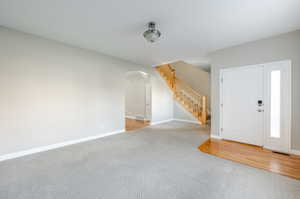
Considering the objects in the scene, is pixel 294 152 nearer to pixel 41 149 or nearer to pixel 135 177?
pixel 135 177

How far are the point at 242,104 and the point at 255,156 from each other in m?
1.35

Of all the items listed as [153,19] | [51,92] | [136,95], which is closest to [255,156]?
[153,19]

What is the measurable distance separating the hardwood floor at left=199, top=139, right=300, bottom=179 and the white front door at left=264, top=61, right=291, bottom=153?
0.30m

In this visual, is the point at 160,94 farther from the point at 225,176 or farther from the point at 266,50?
the point at 225,176

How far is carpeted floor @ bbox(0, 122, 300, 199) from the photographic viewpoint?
1.66 meters

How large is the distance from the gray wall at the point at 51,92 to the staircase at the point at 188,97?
313 centimetres

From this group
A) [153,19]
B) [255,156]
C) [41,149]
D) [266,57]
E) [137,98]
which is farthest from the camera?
[137,98]

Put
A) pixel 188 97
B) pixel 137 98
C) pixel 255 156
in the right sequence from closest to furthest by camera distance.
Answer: pixel 255 156 → pixel 188 97 → pixel 137 98

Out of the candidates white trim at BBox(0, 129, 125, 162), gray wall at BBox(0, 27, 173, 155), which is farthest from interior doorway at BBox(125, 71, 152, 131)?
white trim at BBox(0, 129, 125, 162)

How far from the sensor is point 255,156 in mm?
2699

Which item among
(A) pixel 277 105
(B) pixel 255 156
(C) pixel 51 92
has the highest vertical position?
(C) pixel 51 92

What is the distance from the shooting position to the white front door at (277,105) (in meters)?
2.84

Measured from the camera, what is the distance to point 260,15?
2.22m

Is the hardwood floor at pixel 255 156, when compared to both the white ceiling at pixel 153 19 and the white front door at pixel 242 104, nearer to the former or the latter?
the white front door at pixel 242 104
